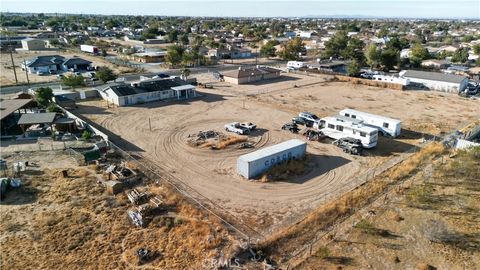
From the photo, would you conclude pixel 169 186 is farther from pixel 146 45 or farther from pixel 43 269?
pixel 146 45

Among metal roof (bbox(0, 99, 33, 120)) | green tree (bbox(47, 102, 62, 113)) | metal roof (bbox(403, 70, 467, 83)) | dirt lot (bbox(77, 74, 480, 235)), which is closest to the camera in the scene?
dirt lot (bbox(77, 74, 480, 235))

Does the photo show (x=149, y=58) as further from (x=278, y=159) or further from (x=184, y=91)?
(x=278, y=159)

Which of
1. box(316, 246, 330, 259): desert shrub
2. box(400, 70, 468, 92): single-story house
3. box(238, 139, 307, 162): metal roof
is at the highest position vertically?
box(400, 70, 468, 92): single-story house

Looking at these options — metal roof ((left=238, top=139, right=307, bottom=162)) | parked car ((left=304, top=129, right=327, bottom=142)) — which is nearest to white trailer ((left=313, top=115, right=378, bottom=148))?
parked car ((left=304, top=129, right=327, bottom=142))

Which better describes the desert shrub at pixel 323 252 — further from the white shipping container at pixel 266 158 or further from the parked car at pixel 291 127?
the parked car at pixel 291 127

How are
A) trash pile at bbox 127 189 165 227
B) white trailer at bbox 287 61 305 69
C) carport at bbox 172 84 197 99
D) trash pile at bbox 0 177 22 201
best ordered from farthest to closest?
white trailer at bbox 287 61 305 69
carport at bbox 172 84 197 99
trash pile at bbox 0 177 22 201
trash pile at bbox 127 189 165 227

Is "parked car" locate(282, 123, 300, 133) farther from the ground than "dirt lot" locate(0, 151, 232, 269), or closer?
farther from the ground

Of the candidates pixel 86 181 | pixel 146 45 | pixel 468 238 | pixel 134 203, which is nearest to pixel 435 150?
pixel 468 238

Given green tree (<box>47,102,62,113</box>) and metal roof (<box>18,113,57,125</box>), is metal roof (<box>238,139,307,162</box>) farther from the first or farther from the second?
green tree (<box>47,102,62,113</box>)
